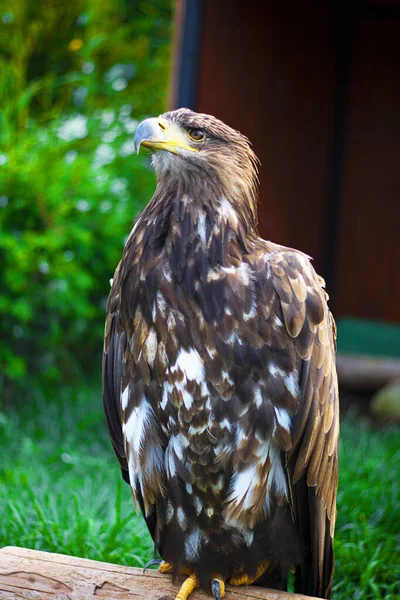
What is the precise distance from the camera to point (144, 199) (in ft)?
22.9

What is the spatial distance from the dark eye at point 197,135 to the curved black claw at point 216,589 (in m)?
1.34

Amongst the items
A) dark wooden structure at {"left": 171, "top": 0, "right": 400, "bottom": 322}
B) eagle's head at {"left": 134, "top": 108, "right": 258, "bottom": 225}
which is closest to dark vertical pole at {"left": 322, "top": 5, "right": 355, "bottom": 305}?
dark wooden structure at {"left": 171, "top": 0, "right": 400, "bottom": 322}

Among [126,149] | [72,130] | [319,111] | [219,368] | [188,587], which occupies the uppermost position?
[319,111]

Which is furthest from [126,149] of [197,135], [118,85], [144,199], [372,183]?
[197,135]

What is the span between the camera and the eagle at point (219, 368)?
2.40 m

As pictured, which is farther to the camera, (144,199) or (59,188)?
(144,199)

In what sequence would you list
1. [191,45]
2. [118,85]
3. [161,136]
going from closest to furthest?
[161,136], [191,45], [118,85]

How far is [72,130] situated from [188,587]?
15.5ft

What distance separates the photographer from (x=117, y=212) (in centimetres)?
597

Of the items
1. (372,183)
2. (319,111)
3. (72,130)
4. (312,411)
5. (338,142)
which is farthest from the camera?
(372,183)

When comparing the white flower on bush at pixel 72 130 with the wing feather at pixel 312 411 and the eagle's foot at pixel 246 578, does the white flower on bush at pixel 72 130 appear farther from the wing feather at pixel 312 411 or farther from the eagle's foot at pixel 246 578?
the eagle's foot at pixel 246 578

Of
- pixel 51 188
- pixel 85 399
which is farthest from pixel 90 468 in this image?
pixel 51 188

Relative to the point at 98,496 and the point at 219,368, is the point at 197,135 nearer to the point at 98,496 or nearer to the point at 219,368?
the point at 219,368

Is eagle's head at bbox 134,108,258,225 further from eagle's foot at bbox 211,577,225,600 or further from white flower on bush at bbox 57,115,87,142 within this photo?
white flower on bush at bbox 57,115,87,142
